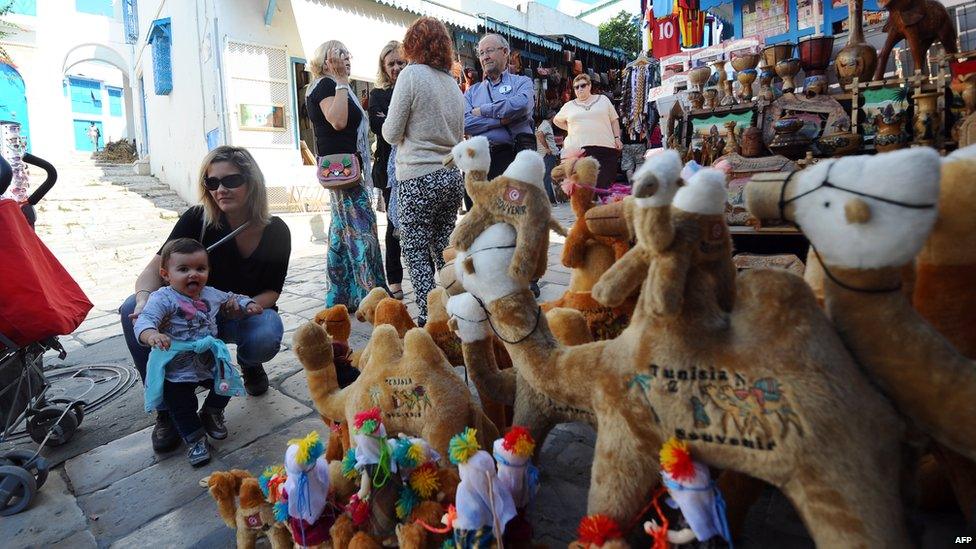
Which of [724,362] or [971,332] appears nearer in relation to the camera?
[724,362]

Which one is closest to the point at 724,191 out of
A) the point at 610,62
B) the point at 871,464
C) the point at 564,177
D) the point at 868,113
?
the point at 871,464

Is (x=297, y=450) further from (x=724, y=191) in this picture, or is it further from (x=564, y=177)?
(x=564, y=177)

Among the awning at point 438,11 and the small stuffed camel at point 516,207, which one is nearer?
the small stuffed camel at point 516,207

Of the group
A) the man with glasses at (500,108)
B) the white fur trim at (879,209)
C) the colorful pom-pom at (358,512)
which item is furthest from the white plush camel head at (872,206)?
the man with glasses at (500,108)

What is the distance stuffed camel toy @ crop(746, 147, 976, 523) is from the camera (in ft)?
2.69

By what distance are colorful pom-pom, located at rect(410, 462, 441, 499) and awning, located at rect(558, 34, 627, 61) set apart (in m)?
12.1

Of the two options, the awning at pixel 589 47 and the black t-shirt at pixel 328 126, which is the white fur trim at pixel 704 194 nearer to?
the black t-shirt at pixel 328 126

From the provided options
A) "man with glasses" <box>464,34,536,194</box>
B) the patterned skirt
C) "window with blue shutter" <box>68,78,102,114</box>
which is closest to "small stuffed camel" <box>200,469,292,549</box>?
the patterned skirt

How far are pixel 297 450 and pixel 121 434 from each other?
1.68 metres

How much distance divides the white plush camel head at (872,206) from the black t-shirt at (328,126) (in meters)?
2.97

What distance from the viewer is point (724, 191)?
3.18 feet

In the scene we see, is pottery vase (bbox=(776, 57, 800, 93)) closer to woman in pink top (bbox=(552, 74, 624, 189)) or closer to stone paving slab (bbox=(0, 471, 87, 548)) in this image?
woman in pink top (bbox=(552, 74, 624, 189))

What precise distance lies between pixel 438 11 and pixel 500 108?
285 inches

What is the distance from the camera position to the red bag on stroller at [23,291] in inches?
75.1
